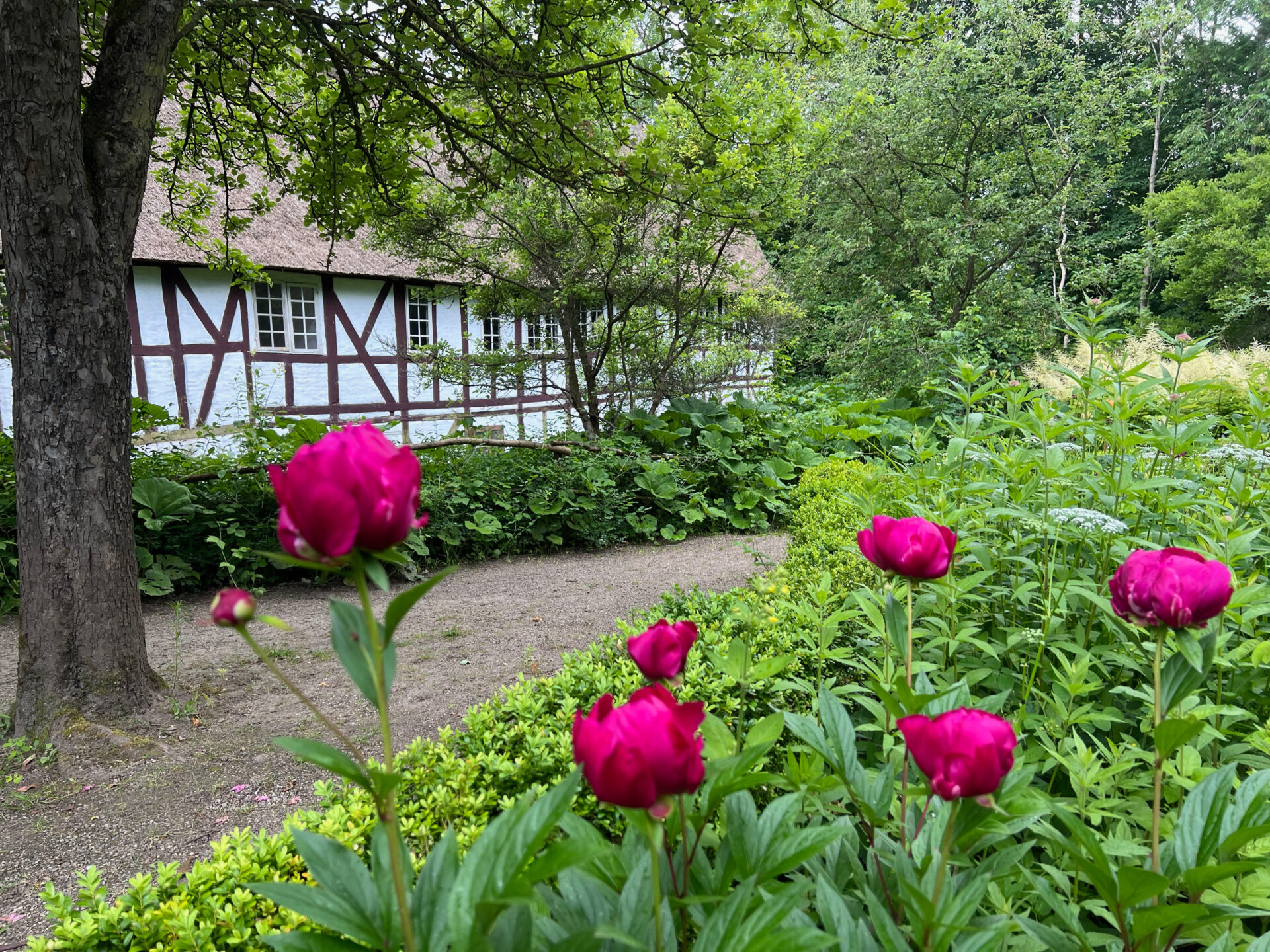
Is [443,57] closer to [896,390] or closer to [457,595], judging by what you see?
[457,595]

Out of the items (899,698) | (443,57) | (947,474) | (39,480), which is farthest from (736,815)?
(443,57)

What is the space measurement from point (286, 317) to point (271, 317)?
0.20 m

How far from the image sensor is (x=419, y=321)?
12.0 m

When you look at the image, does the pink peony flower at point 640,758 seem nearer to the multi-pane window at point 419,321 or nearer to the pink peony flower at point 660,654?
the pink peony flower at point 660,654

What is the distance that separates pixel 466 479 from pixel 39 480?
3.44 meters

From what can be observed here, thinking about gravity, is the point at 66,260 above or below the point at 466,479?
above

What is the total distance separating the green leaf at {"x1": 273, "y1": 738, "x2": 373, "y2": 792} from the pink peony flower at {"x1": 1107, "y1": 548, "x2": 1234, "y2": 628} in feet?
2.69

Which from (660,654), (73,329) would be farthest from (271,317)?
(660,654)

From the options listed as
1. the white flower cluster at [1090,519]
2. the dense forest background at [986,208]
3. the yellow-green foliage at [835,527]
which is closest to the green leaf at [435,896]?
the white flower cluster at [1090,519]

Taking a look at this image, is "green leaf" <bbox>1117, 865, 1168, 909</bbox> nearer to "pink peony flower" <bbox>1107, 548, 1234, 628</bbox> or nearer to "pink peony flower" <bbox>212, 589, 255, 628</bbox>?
"pink peony flower" <bbox>1107, 548, 1234, 628</bbox>

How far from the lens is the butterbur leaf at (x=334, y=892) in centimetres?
56

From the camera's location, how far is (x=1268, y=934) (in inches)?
29.8

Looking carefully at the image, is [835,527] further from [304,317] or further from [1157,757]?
[304,317]

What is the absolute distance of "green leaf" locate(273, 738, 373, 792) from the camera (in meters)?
0.48
